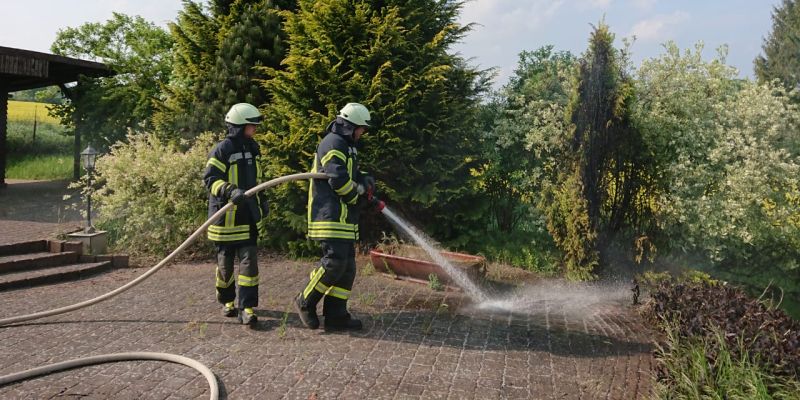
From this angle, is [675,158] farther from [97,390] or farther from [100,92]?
[100,92]

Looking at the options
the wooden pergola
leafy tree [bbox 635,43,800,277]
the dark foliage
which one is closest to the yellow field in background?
the wooden pergola

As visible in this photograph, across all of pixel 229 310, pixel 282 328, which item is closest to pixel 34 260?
pixel 229 310

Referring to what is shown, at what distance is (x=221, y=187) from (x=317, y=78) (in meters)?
3.98

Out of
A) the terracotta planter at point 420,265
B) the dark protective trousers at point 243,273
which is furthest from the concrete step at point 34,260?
the terracotta planter at point 420,265

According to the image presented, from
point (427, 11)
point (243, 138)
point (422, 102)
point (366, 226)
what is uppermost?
point (427, 11)

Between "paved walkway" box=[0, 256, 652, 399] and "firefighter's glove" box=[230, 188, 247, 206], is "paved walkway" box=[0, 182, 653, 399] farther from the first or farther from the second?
"firefighter's glove" box=[230, 188, 247, 206]

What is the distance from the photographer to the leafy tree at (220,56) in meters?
10.8

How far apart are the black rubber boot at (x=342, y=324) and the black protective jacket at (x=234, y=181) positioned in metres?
1.13

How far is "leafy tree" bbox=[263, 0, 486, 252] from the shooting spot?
338 inches

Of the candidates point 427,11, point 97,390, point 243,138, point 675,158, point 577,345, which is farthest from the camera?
point 427,11

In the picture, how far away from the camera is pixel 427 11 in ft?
29.5

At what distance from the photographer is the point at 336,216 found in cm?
520

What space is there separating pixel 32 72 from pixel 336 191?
12.4 m

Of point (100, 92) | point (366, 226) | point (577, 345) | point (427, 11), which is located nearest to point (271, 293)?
point (366, 226)
